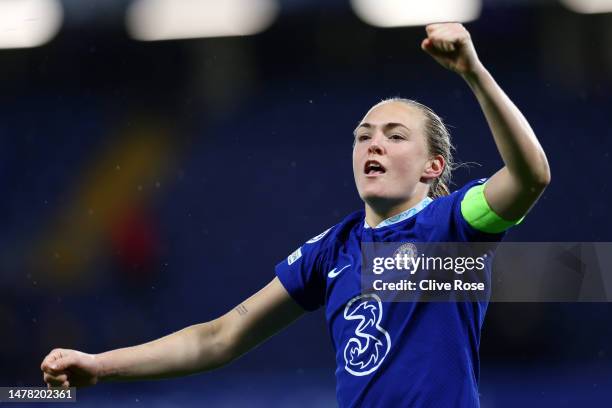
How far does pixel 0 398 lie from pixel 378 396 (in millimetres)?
3679

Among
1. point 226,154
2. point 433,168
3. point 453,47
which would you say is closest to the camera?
point 453,47

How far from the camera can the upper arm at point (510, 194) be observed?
1969 millimetres

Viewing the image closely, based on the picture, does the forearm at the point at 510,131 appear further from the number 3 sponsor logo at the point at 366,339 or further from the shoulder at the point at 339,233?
the shoulder at the point at 339,233

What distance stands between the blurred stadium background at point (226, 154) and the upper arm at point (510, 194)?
3528 mm

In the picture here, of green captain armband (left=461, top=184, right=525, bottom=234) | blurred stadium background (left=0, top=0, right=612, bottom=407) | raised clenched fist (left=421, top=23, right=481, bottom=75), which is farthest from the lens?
blurred stadium background (left=0, top=0, right=612, bottom=407)

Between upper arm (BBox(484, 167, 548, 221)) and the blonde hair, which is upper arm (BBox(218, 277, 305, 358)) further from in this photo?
upper arm (BBox(484, 167, 548, 221))

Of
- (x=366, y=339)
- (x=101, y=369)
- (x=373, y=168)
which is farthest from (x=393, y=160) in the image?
(x=101, y=369)

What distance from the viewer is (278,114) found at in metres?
6.33

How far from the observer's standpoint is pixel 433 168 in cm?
255

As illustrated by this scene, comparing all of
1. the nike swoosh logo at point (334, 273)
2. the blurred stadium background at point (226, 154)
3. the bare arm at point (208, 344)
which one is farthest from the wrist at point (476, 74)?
the blurred stadium background at point (226, 154)

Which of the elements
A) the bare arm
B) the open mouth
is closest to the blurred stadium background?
the bare arm

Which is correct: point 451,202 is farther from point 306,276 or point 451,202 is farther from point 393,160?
point 306,276

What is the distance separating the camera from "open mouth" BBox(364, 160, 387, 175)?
8.05ft

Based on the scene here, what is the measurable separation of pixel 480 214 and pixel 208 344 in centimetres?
93
